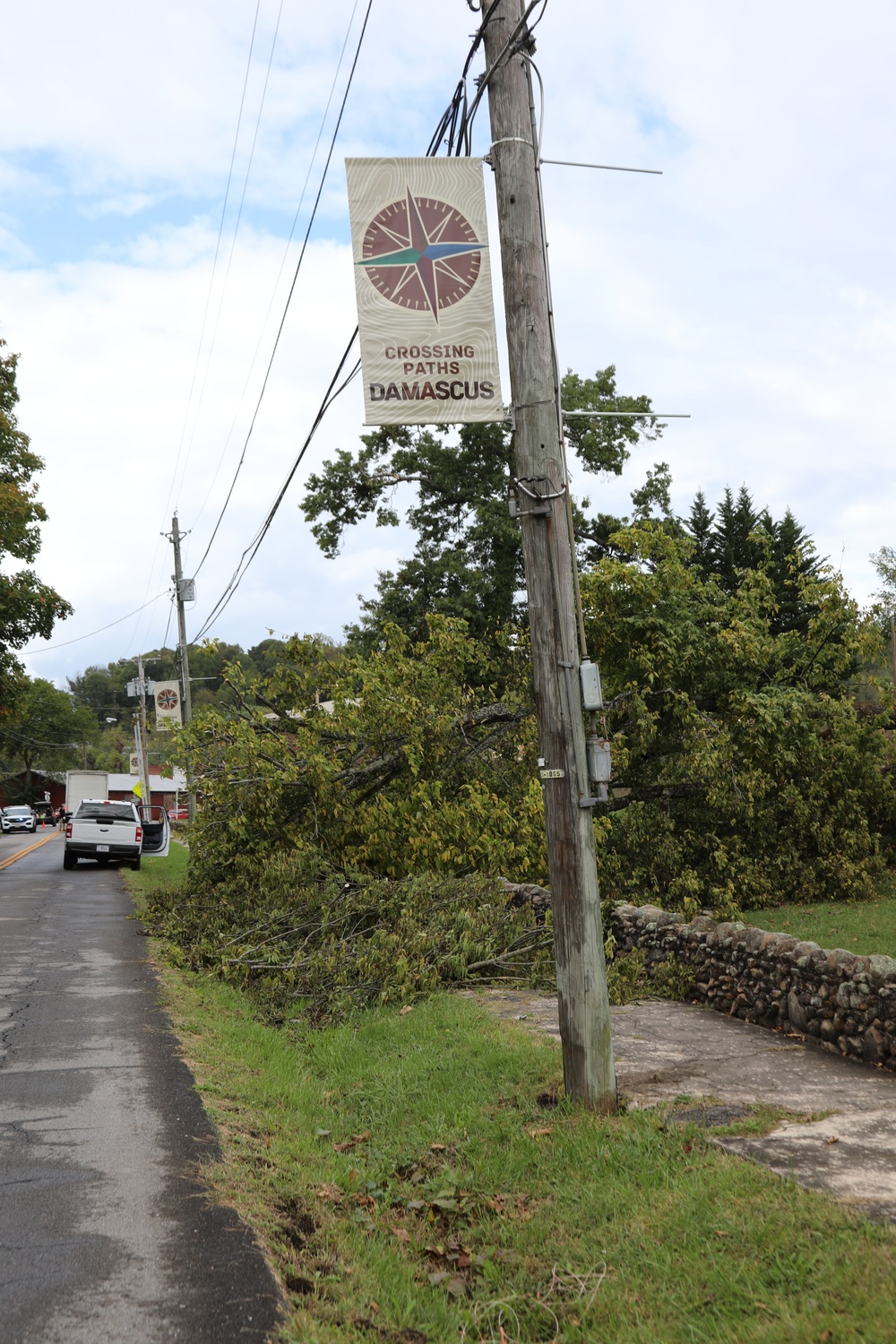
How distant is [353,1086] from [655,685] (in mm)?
9453

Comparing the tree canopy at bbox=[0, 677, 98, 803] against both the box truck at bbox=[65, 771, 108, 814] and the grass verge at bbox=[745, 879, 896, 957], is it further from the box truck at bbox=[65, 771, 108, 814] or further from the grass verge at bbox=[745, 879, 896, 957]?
the grass verge at bbox=[745, 879, 896, 957]

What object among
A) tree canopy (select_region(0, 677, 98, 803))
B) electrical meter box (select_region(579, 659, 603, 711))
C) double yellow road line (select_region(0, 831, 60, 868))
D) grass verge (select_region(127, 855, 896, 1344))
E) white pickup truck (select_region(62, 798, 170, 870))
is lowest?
grass verge (select_region(127, 855, 896, 1344))

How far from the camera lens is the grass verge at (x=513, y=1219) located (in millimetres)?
3945

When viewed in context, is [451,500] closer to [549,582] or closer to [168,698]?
[168,698]

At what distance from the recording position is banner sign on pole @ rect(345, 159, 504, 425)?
6.36m

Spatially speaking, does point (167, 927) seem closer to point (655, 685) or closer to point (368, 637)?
point (655, 685)

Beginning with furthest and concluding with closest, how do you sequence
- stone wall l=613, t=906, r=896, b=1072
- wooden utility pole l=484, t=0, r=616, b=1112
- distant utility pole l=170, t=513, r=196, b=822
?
1. distant utility pole l=170, t=513, r=196, b=822
2. stone wall l=613, t=906, r=896, b=1072
3. wooden utility pole l=484, t=0, r=616, b=1112

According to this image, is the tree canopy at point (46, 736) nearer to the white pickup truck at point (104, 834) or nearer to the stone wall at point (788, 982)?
the white pickup truck at point (104, 834)

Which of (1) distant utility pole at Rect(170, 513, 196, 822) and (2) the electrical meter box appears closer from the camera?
(2) the electrical meter box

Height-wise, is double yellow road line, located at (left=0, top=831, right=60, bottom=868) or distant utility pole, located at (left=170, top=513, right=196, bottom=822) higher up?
distant utility pole, located at (left=170, top=513, right=196, bottom=822)

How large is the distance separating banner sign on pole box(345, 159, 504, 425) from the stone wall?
441cm

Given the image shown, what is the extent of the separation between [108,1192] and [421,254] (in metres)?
5.26

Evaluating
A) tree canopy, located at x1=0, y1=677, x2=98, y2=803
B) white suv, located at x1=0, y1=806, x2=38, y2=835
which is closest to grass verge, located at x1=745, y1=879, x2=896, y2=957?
white suv, located at x1=0, y1=806, x2=38, y2=835

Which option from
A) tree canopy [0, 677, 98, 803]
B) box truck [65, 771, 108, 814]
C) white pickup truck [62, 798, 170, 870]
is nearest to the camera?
white pickup truck [62, 798, 170, 870]
